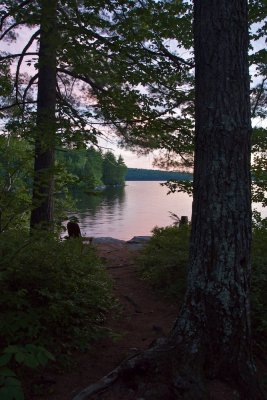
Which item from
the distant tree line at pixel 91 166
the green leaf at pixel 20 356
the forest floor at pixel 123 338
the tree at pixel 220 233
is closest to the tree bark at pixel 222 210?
the tree at pixel 220 233

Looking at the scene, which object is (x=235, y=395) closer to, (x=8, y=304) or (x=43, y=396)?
(x=43, y=396)

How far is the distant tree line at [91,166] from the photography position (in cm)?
571

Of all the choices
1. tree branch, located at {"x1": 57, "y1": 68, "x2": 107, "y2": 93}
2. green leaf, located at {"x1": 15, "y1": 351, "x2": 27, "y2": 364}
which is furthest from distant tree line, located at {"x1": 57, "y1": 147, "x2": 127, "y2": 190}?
green leaf, located at {"x1": 15, "y1": 351, "x2": 27, "y2": 364}

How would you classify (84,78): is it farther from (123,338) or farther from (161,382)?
(161,382)

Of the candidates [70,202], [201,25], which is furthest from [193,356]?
[70,202]

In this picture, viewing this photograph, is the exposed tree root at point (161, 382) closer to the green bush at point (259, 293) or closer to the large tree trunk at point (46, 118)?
the green bush at point (259, 293)

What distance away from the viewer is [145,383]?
352 cm

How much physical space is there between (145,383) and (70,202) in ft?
44.3

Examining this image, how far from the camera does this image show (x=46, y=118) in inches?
300

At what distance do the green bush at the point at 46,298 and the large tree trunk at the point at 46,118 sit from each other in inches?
21.3

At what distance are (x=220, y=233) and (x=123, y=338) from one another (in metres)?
2.44

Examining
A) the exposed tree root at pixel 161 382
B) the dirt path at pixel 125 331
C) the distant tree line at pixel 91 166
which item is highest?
the distant tree line at pixel 91 166

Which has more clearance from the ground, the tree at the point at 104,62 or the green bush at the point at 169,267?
the tree at the point at 104,62

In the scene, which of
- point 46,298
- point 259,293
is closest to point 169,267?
point 259,293
